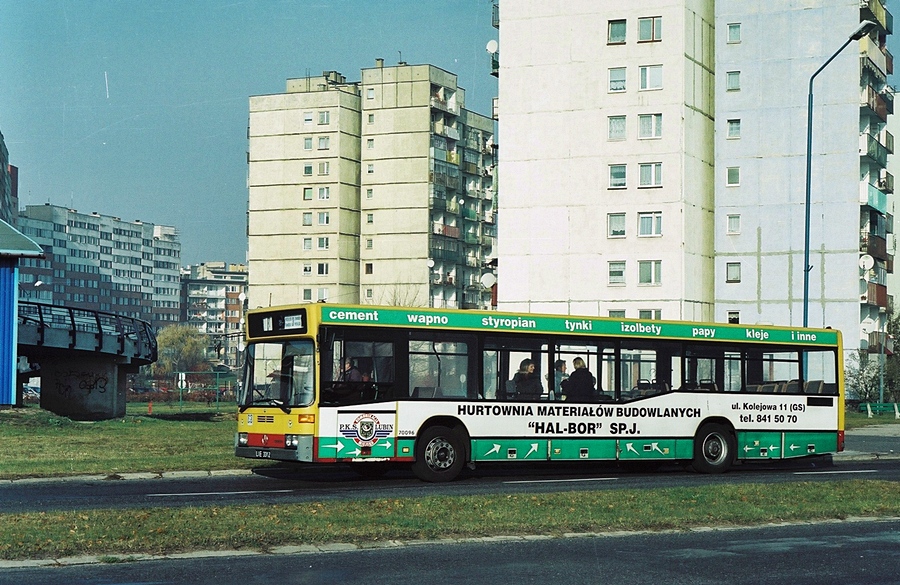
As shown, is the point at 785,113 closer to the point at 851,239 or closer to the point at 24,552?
the point at 851,239

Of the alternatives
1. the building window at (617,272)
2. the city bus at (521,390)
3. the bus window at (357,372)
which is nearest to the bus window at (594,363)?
the city bus at (521,390)

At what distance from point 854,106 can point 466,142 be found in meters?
57.4

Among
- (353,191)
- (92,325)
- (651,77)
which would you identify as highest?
(651,77)

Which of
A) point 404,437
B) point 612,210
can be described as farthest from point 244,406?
point 612,210

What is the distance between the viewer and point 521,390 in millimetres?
21906

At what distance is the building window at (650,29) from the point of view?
70.4 metres

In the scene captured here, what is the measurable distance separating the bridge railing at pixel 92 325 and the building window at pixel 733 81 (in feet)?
120

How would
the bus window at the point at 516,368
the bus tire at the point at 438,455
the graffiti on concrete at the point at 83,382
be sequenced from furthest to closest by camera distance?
the graffiti on concrete at the point at 83,382 → the bus window at the point at 516,368 → the bus tire at the point at 438,455

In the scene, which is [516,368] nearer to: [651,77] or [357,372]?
[357,372]

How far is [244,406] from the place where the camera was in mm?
20906

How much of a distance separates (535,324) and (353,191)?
3765 inches

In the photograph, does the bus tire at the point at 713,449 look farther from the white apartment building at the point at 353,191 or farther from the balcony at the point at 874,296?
the white apartment building at the point at 353,191

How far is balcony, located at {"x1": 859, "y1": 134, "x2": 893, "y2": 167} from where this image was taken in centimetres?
7075

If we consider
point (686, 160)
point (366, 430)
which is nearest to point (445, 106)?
point (686, 160)
